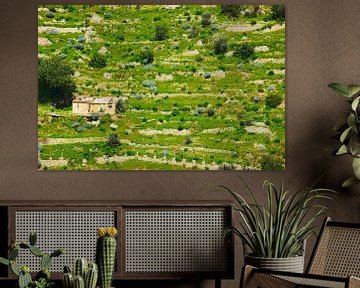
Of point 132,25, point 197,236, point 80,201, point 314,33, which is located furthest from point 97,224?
point 314,33

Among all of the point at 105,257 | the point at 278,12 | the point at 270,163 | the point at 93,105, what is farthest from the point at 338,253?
→ the point at 93,105

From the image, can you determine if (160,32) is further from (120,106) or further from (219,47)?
(120,106)

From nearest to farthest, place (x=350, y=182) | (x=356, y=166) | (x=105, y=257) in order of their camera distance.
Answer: (x=105, y=257) → (x=356, y=166) → (x=350, y=182)

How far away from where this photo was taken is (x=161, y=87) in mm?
6254

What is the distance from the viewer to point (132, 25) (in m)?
6.27

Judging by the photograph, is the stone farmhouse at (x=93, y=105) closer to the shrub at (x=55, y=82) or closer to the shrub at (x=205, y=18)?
the shrub at (x=55, y=82)

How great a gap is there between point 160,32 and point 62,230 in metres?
1.67

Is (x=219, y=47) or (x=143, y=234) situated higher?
(x=219, y=47)

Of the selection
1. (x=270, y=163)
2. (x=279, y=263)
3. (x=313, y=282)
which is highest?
(x=270, y=163)

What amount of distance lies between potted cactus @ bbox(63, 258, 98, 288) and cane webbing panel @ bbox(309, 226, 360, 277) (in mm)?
1517

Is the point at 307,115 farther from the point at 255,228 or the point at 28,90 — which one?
the point at 28,90

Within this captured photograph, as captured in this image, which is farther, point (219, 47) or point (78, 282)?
point (219, 47)

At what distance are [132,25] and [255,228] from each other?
1.87 meters

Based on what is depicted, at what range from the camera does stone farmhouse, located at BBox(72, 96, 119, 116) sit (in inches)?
246
